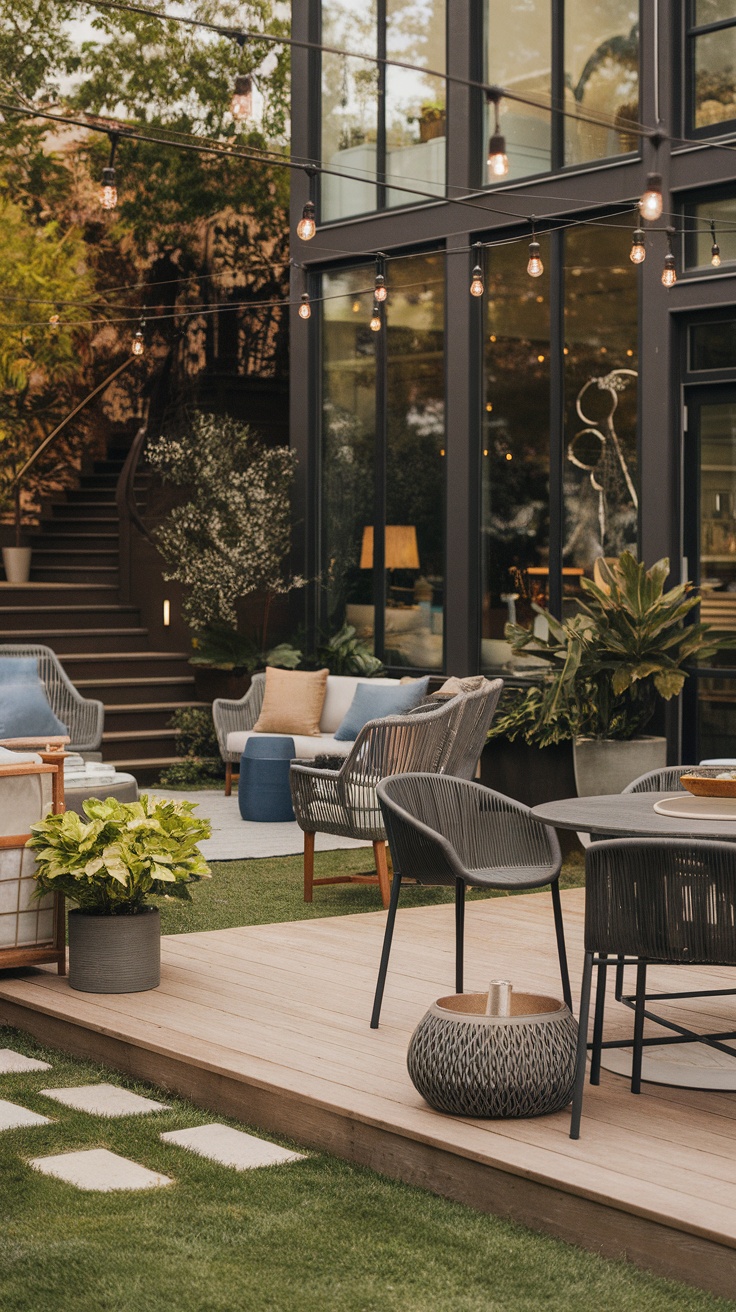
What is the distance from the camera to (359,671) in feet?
37.4

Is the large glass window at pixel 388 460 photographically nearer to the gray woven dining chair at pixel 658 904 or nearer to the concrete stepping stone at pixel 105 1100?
the concrete stepping stone at pixel 105 1100

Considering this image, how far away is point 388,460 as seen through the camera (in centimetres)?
1144

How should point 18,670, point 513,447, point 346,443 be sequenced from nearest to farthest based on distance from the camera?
1. point 18,670
2. point 513,447
3. point 346,443

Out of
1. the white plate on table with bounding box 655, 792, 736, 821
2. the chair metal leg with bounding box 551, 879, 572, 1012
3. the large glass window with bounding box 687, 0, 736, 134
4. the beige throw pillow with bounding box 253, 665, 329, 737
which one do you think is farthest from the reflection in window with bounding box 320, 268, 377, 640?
the white plate on table with bounding box 655, 792, 736, 821

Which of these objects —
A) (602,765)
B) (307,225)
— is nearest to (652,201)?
(307,225)

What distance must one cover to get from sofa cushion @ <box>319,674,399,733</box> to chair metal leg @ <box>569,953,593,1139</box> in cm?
681

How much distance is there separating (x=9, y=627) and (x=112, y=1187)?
932 centimetres

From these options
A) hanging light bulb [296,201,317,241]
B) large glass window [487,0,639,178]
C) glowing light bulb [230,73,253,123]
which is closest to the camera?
glowing light bulb [230,73,253,123]

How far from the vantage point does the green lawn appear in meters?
3.02

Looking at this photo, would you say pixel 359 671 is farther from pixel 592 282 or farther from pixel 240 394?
pixel 240 394

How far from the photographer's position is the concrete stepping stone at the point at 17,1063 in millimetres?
4602

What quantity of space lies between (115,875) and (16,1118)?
94 centimetres

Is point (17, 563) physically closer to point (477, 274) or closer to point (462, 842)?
point (477, 274)

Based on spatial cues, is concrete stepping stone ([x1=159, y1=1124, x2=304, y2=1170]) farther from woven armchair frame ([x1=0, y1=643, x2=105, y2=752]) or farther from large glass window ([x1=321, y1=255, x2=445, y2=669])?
large glass window ([x1=321, y1=255, x2=445, y2=669])
